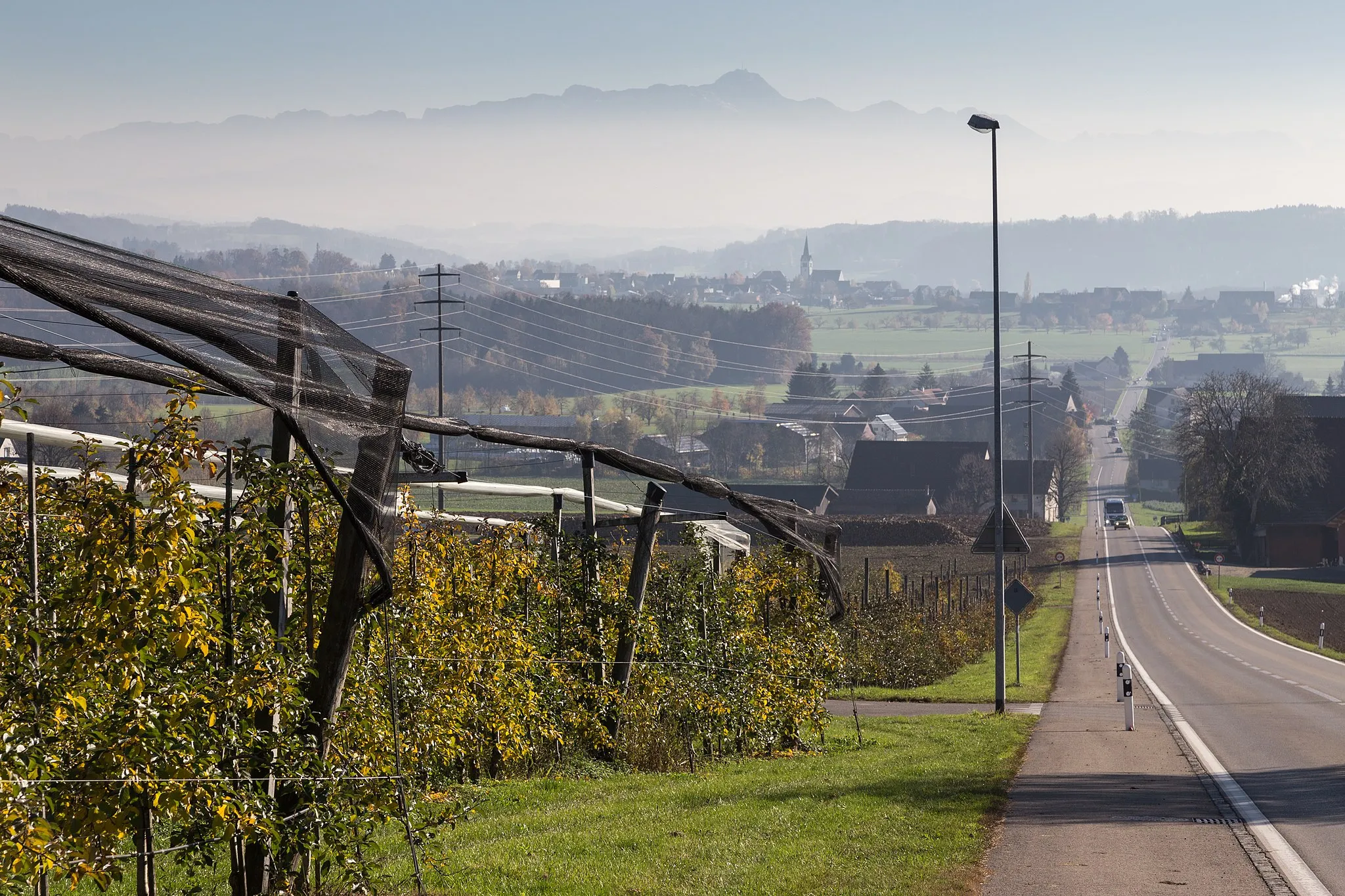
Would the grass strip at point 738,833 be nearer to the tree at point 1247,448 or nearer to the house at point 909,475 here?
the tree at point 1247,448

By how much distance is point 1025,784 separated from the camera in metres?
13.9

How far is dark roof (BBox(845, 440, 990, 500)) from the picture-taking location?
114875 mm

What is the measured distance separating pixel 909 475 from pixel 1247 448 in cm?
3558

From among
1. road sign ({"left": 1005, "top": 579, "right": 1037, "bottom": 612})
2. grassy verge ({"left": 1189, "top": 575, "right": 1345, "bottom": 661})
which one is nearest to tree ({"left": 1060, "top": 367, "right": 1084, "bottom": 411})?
grassy verge ({"left": 1189, "top": 575, "right": 1345, "bottom": 661})

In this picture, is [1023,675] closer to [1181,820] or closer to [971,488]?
[1181,820]

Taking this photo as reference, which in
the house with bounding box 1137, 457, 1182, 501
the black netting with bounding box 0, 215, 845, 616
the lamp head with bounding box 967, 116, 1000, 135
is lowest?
the house with bounding box 1137, 457, 1182, 501

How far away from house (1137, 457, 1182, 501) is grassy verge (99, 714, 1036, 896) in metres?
130

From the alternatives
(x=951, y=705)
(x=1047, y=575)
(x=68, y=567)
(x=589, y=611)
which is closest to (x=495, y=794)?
(x=589, y=611)

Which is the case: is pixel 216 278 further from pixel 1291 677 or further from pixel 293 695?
pixel 1291 677

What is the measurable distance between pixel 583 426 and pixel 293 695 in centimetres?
10749

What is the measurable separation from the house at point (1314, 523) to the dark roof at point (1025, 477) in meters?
23.3

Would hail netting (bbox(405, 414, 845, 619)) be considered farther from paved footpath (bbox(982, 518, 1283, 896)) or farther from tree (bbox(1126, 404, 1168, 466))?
tree (bbox(1126, 404, 1168, 466))

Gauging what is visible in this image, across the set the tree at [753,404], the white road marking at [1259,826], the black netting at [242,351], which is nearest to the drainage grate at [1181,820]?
the white road marking at [1259,826]

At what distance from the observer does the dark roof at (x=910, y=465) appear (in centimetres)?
11488
